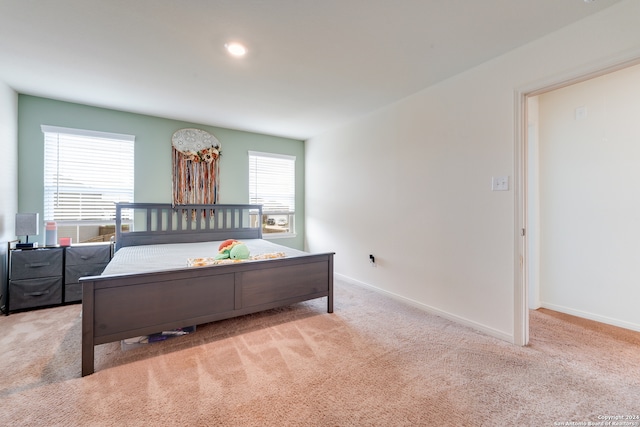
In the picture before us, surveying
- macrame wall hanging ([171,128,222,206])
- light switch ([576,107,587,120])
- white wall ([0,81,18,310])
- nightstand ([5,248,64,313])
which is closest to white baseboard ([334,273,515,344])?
light switch ([576,107,587,120])

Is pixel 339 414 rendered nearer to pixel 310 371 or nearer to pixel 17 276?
pixel 310 371

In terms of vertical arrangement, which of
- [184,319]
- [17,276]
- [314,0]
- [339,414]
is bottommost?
[339,414]

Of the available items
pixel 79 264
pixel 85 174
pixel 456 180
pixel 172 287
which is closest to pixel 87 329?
pixel 172 287

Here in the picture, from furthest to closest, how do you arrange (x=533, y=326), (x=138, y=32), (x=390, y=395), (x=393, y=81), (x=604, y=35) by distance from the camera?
(x=393, y=81) → (x=533, y=326) → (x=138, y=32) → (x=604, y=35) → (x=390, y=395)

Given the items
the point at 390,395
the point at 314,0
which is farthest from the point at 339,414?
the point at 314,0

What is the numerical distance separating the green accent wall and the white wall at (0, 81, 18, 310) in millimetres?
89

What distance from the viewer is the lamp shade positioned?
2.88 meters

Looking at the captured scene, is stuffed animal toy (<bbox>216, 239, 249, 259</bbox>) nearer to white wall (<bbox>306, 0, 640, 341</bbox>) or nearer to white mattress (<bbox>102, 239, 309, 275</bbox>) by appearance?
white mattress (<bbox>102, 239, 309, 275</bbox>)

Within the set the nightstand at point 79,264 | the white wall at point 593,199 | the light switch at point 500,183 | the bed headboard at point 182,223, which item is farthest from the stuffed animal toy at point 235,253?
the white wall at point 593,199

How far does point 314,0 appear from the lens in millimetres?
1687

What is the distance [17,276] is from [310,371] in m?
3.33

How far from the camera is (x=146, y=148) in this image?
383 centimetres

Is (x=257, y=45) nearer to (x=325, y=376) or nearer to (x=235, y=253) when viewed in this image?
(x=235, y=253)

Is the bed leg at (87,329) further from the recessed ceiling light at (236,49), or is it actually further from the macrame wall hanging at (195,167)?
the macrame wall hanging at (195,167)
